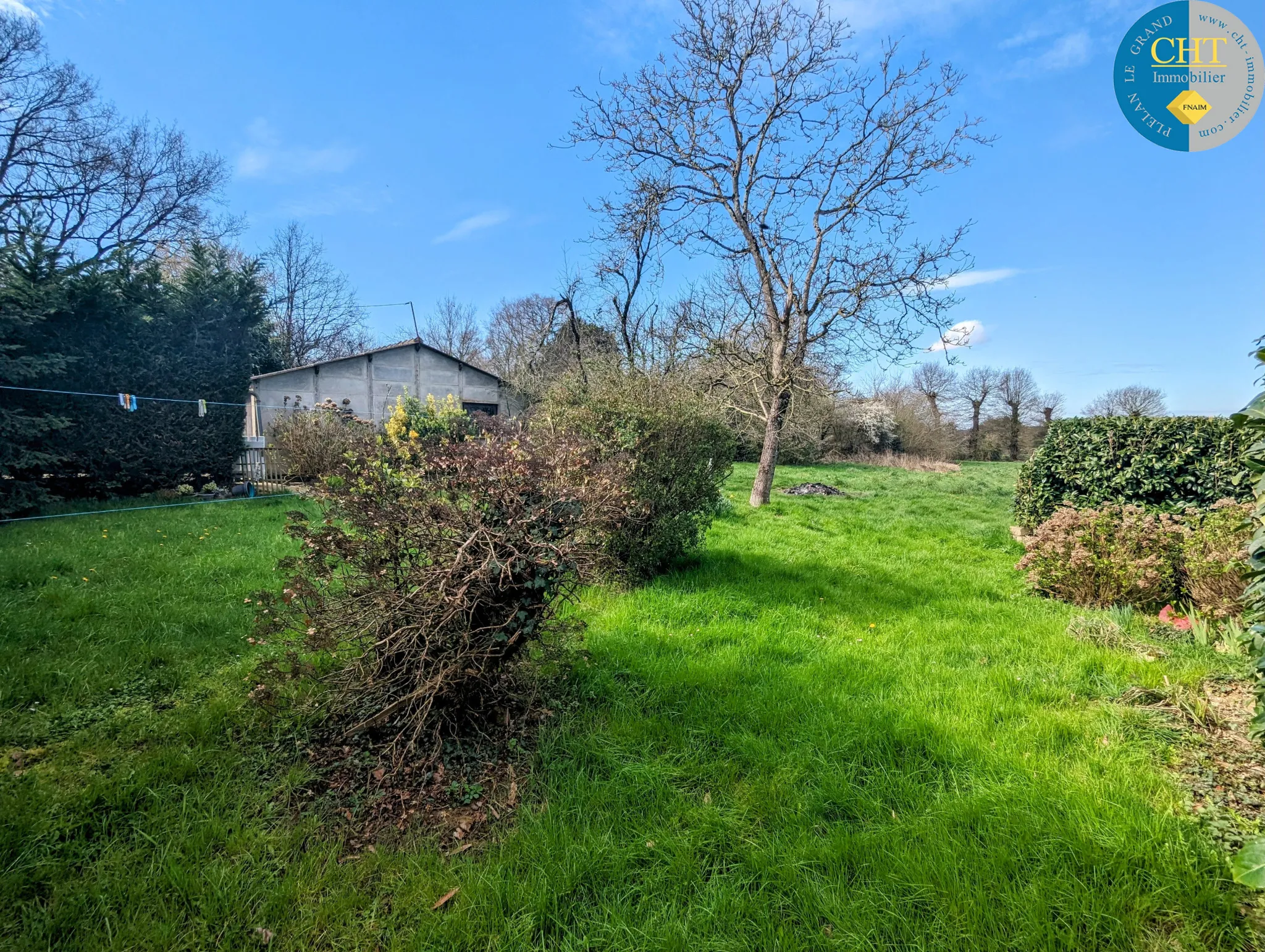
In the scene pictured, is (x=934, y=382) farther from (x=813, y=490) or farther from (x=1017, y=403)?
(x=813, y=490)

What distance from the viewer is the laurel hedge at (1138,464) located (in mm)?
5410

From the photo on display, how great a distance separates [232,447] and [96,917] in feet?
40.4

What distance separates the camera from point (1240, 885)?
168cm

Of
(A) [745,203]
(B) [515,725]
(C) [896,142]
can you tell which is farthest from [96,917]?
(C) [896,142]

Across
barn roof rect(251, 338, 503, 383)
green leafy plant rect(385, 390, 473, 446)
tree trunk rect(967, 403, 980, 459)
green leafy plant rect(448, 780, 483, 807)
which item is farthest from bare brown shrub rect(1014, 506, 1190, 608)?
tree trunk rect(967, 403, 980, 459)

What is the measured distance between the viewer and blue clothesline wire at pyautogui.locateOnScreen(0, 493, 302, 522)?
25.1 ft

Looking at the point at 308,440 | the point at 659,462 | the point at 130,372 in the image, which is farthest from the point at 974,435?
the point at 130,372

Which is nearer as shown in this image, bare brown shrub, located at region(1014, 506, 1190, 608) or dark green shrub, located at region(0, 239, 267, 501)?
bare brown shrub, located at region(1014, 506, 1190, 608)

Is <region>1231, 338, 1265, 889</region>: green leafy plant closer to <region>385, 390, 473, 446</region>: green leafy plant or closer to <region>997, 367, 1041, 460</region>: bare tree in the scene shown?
<region>385, 390, 473, 446</region>: green leafy plant

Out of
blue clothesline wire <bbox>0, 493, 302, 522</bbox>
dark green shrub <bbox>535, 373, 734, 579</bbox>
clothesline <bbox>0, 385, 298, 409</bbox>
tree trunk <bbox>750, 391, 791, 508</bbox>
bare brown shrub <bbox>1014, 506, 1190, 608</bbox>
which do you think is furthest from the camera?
tree trunk <bbox>750, 391, 791, 508</bbox>

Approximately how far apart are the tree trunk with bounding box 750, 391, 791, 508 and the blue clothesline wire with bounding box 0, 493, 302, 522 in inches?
376

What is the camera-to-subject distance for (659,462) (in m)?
5.27

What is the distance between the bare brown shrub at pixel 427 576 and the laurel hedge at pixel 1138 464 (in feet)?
20.8

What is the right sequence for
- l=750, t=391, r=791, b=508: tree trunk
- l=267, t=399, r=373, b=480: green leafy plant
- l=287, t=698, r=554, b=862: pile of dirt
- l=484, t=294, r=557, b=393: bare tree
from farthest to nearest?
1. l=484, t=294, r=557, b=393: bare tree
2. l=267, t=399, r=373, b=480: green leafy plant
3. l=750, t=391, r=791, b=508: tree trunk
4. l=287, t=698, r=554, b=862: pile of dirt
